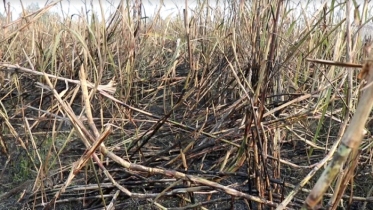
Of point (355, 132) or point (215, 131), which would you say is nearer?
point (355, 132)

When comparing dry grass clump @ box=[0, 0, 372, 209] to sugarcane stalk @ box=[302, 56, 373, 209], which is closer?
sugarcane stalk @ box=[302, 56, 373, 209]

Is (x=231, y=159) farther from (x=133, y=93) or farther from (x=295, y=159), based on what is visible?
(x=133, y=93)

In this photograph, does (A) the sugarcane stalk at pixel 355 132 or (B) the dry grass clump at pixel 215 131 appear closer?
(A) the sugarcane stalk at pixel 355 132

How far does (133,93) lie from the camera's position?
4.62 feet

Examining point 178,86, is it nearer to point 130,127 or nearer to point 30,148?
point 130,127

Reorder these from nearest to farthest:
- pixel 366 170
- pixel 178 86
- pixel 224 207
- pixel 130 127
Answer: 1. pixel 224 207
2. pixel 366 170
3. pixel 130 127
4. pixel 178 86

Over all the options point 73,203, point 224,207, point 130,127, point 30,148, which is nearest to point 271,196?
point 224,207

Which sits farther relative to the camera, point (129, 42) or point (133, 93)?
point (133, 93)

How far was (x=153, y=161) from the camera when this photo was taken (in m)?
1.04

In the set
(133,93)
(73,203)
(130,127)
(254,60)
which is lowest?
(73,203)

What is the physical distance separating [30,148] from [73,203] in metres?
0.36

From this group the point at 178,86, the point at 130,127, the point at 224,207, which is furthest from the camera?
the point at 178,86

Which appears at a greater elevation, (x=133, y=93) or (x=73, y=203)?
(x=133, y=93)

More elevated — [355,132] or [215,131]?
[355,132]
